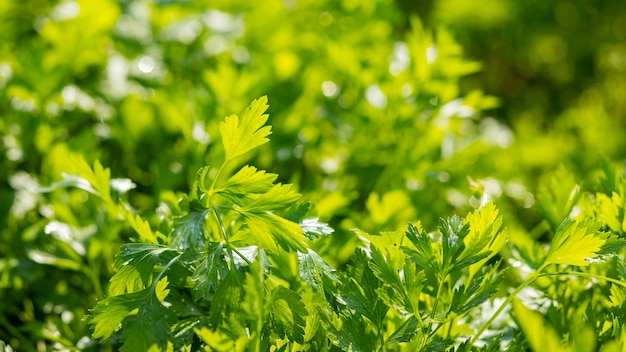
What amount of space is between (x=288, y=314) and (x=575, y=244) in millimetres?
366

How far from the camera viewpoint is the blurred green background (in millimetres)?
1114

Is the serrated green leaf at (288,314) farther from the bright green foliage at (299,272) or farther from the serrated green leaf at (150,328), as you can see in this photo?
the serrated green leaf at (150,328)

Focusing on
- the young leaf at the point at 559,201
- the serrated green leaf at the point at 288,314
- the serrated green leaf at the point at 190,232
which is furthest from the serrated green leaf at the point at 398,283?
the young leaf at the point at 559,201

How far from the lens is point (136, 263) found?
2.57 feet

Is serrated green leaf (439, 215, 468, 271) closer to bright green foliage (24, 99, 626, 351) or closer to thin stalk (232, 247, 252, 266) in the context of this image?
Result: bright green foliage (24, 99, 626, 351)

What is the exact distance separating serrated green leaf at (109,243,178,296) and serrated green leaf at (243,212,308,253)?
0.10 m

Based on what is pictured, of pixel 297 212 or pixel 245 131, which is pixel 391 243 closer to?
pixel 297 212

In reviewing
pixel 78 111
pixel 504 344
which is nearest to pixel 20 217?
pixel 78 111

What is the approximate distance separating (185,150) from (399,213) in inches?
18.9

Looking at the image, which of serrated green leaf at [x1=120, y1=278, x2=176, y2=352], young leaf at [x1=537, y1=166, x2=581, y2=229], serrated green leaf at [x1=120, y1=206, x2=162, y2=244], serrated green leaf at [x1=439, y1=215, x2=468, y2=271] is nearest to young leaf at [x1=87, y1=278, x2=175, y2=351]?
serrated green leaf at [x1=120, y1=278, x2=176, y2=352]

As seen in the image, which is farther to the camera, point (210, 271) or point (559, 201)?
point (559, 201)

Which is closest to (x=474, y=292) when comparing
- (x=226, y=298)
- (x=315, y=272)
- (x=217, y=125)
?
(x=315, y=272)

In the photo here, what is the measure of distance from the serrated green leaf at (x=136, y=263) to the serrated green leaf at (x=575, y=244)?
Result: 0.49m

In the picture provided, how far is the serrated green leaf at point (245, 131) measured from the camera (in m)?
0.81
